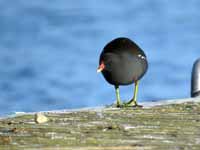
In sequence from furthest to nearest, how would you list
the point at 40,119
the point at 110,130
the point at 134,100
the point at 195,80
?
the point at 195,80
the point at 134,100
the point at 40,119
the point at 110,130

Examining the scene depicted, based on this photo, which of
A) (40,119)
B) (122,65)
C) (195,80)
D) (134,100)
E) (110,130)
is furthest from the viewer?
(195,80)

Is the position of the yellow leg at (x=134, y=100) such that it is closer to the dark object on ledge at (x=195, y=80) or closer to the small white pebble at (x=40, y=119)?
the dark object on ledge at (x=195, y=80)

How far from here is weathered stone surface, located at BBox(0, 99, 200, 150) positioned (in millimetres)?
5984

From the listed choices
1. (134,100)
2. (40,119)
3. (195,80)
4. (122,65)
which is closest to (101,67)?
(122,65)

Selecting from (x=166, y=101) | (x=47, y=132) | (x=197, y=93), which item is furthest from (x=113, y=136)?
(x=197, y=93)

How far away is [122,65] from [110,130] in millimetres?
3928

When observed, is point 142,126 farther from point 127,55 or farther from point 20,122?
point 127,55

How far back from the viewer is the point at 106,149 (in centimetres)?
575

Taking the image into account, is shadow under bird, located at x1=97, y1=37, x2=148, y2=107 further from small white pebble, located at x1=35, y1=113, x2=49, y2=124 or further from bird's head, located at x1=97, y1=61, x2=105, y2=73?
small white pebble, located at x1=35, y1=113, x2=49, y2=124

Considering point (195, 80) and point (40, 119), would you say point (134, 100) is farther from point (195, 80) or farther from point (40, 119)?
point (40, 119)

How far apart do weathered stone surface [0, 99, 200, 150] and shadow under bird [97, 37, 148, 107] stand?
1534mm

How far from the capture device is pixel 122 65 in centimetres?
1080

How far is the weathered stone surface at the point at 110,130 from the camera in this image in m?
5.98

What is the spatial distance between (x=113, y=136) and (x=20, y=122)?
1.89m
